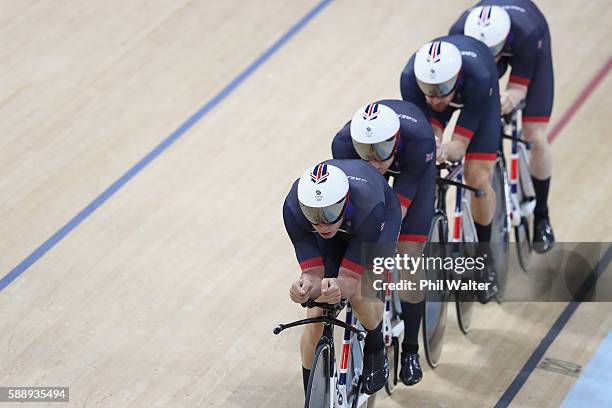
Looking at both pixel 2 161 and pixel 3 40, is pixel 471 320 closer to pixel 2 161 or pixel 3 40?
pixel 2 161

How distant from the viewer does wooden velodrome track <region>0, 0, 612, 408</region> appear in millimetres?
4488

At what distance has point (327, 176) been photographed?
11.4 feet

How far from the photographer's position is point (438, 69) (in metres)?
4.20

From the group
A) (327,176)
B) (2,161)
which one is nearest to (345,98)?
(2,161)

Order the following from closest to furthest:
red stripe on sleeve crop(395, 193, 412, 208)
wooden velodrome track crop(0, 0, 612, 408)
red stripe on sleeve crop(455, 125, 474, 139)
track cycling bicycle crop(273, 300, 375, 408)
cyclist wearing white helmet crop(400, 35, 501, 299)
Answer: track cycling bicycle crop(273, 300, 375, 408)
red stripe on sleeve crop(395, 193, 412, 208)
cyclist wearing white helmet crop(400, 35, 501, 299)
red stripe on sleeve crop(455, 125, 474, 139)
wooden velodrome track crop(0, 0, 612, 408)

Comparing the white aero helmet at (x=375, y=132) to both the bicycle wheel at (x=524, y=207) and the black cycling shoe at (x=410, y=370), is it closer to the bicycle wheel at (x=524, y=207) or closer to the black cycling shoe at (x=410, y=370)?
the black cycling shoe at (x=410, y=370)

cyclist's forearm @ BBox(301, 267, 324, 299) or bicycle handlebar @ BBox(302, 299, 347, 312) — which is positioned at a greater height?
cyclist's forearm @ BBox(301, 267, 324, 299)

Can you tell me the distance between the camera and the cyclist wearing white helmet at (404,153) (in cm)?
386

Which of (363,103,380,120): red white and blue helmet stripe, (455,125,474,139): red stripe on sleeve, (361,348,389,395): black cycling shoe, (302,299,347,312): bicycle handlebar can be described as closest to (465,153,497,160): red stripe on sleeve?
(455,125,474,139): red stripe on sleeve

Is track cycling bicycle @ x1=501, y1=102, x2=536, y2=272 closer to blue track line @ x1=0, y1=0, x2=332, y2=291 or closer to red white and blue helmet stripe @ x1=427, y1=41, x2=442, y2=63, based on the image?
red white and blue helmet stripe @ x1=427, y1=41, x2=442, y2=63

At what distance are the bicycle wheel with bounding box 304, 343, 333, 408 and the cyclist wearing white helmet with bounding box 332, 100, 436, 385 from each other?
0.66 meters

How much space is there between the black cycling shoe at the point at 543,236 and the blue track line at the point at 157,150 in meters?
1.98

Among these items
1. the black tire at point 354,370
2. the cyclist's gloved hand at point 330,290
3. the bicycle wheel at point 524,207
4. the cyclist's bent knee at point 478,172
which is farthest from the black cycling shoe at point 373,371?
the bicycle wheel at point 524,207

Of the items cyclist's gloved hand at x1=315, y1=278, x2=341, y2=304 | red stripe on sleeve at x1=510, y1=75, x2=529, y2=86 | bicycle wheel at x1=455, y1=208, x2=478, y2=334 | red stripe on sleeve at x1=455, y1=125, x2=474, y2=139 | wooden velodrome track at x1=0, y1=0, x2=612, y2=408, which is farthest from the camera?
red stripe on sleeve at x1=510, y1=75, x2=529, y2=86
